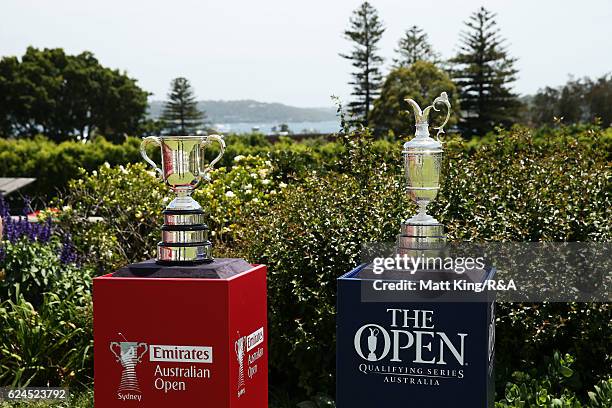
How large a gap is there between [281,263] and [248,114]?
148419 mm

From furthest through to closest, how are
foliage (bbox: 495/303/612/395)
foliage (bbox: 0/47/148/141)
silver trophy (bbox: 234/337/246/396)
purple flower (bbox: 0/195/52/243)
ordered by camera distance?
foliage (bbox: 0/47/148/141) < purple flower (bbox: 0/195/52/243) < foliage (bbox: 495/303/612/395) < silver trophy (bbox: 234/337/246/396)

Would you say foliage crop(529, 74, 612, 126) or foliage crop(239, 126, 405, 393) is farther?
foliage crop(529, 74, 612, 126)

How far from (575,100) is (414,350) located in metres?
56.5

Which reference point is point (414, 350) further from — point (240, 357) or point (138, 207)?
point (138, 207)

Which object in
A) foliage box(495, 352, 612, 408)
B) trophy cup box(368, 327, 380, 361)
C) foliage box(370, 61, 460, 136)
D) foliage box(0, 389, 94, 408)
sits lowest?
foliage box(0, 389, 94, 408)

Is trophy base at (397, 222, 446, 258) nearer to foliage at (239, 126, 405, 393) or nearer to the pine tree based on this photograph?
foliage at (239, 126, 405, 393)

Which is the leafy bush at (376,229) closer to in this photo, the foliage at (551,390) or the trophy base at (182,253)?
the foliage at (551,390)

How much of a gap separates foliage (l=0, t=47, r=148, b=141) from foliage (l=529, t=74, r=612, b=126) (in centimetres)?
2825

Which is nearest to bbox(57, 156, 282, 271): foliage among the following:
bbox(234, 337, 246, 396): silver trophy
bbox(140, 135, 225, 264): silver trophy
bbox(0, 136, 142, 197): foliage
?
bbox(140, 135, 225, 264): silver trophy

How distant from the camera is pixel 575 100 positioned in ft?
179

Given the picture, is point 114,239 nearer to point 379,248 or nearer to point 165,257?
point 379,248

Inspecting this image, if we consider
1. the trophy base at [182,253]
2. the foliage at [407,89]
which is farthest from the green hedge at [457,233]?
the foliage at [407,89]

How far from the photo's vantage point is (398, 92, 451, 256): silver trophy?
2.19m

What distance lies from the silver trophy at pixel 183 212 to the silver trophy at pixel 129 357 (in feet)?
0.86
